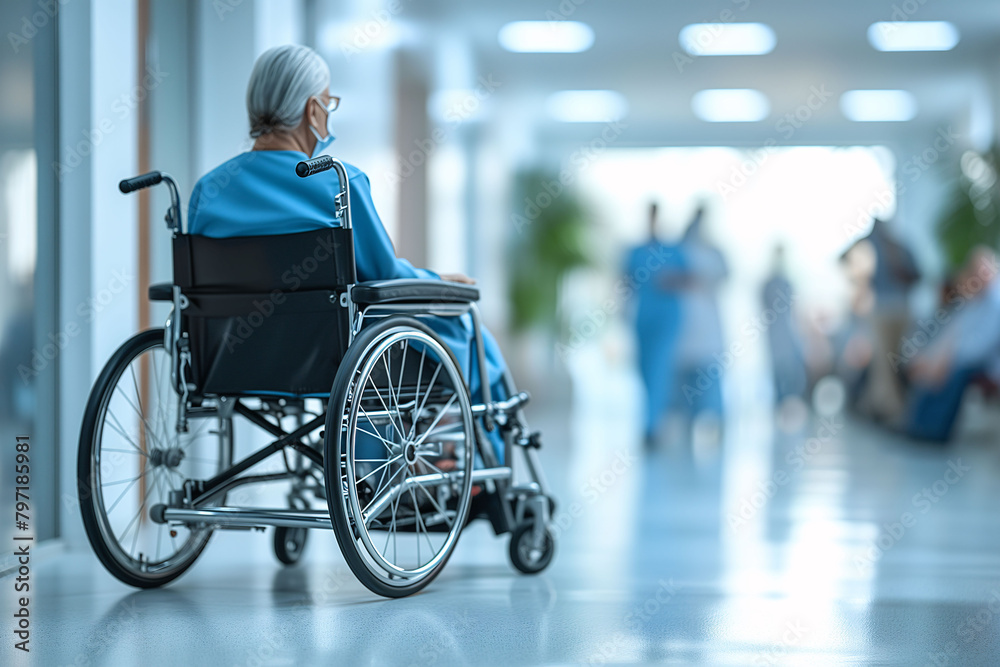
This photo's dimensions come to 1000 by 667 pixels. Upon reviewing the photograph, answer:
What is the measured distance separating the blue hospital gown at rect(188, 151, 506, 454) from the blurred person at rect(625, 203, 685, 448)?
385 cm

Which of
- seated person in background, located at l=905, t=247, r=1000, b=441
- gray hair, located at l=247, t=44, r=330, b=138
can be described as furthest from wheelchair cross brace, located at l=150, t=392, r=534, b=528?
seated person in background, located at l=905, t=247, r=1000, b=441

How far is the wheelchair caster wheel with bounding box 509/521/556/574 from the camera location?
194cm

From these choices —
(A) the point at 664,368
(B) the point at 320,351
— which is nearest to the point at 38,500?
(B) the point at 320,351

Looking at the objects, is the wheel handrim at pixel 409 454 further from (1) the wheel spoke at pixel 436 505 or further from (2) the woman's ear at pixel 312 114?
(2) the woman's ear at pixel 312 114

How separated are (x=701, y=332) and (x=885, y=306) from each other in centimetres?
199

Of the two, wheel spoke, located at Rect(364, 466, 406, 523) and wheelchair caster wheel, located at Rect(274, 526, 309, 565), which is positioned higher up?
wheel spoke, located at Rect(364, 466, 406, 523)

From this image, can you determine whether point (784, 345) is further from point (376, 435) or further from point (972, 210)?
point (376, 435)

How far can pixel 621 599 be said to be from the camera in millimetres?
1754

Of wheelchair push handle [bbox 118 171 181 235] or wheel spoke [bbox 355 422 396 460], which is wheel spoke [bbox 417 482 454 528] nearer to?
wheel spoke [bbox 355 422 396 460]

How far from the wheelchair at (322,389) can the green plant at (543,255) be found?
6.20 meters

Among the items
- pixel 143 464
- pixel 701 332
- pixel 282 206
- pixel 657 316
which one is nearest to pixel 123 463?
pixel 143 464

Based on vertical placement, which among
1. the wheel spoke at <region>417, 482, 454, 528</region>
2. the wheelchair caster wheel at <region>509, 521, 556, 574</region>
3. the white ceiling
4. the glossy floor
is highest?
the white ceiling

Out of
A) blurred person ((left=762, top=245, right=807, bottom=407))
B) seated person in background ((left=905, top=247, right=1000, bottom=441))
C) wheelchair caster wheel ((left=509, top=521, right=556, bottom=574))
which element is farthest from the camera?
blurred person ((left=762, top=245, right=807, bottom=407))

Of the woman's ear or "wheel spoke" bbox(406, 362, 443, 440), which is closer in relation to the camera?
"wheel spoke" bbox(406, 362, 443, 440)
